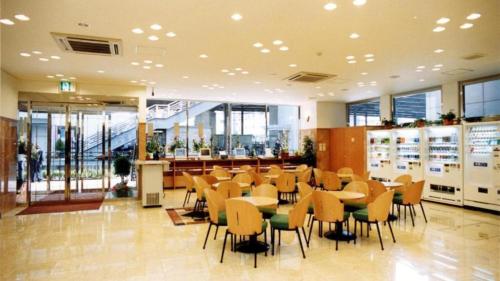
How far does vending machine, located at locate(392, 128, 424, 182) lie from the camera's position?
29.8ft

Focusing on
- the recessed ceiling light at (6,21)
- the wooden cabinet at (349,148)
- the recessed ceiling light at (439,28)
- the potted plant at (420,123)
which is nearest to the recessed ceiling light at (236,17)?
the recessed ceiling light at (439,28)

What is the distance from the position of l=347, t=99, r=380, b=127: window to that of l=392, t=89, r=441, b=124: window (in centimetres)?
92

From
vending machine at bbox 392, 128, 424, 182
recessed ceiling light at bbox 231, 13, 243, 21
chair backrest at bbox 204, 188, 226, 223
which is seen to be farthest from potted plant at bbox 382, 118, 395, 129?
recessed ceiling light at bbox 231, 13, 243, 21

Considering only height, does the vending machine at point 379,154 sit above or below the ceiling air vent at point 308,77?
below

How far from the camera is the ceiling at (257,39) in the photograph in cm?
416

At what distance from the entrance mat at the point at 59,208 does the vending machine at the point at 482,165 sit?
9.05m

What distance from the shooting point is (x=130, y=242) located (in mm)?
5152

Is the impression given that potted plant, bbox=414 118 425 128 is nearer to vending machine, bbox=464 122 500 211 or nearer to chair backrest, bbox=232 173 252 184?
vending machine, bbox=464 122 500 211

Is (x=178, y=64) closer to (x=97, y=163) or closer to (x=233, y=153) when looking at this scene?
(x=97, y=163)

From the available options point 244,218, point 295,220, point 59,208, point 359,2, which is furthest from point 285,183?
point 59,208

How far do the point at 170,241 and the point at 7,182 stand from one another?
16.1 feet

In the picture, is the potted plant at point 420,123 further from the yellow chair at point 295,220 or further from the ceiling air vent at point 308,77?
the yellow chair at point 295,220

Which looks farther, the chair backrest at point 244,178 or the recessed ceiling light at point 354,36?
the chair backrest at point 244,178

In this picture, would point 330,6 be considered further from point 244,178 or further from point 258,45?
point 244,178
